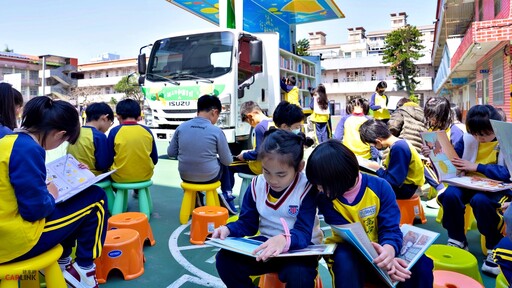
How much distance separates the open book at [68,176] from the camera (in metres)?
2.01

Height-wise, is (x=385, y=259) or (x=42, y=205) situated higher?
(x=42, y=205)

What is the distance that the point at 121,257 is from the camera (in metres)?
2.30

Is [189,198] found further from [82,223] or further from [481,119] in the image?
[481,119]

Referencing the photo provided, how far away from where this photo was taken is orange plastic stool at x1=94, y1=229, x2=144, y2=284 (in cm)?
228

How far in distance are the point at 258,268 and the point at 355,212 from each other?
0.49 m

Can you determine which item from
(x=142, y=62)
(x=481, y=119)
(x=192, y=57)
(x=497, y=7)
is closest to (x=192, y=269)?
(x=481, y=119)

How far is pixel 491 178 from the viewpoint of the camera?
2.47 meters

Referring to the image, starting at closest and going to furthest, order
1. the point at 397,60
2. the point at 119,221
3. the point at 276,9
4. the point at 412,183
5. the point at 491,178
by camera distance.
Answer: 1. the point at 491,178
2. the point at 119,221
3. the point at 412,183
4. the point at 276,9
5. the point at 397,60

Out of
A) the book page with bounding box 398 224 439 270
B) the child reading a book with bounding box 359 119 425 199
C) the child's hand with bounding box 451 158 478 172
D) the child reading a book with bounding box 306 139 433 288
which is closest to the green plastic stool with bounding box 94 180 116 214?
the child reading a book with bounding box 359 119 425 199

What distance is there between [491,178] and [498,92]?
7066mm

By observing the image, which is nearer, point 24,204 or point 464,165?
point 24,204

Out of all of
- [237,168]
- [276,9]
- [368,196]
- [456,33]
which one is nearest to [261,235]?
[368,196]

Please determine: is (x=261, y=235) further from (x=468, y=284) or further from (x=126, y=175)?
(x=126, y=175)

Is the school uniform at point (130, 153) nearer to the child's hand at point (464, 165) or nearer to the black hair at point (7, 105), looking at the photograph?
the black hair at point (7, 105)
